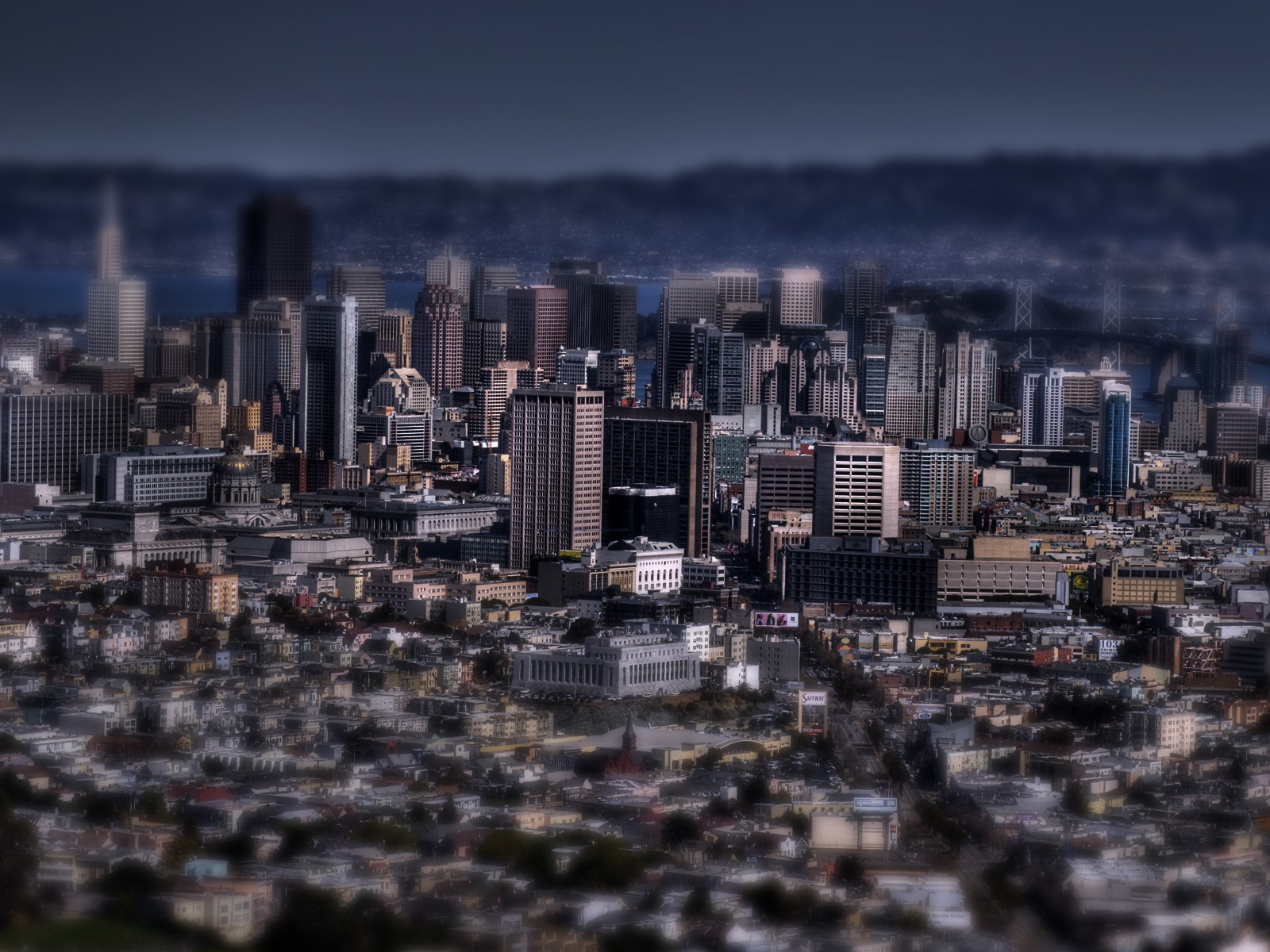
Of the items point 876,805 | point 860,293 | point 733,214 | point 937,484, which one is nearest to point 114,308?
point 733,214

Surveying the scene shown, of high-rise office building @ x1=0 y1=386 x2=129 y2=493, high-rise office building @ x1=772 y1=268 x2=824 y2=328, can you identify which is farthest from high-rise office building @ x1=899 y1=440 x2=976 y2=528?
high-rise office building @ x1=0 y1=386 x2=129 y2=493

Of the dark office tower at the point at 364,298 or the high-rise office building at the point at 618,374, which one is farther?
the dark office tower at the point at 364,298

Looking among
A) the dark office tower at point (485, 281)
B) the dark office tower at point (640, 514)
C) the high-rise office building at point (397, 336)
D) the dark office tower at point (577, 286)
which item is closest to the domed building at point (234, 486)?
the dark office tower at point (640, 514)

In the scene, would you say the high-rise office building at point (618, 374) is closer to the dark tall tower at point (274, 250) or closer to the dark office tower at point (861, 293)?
the dark office tower at point (861, 293)

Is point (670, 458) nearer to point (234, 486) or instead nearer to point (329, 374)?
point (234, 486)

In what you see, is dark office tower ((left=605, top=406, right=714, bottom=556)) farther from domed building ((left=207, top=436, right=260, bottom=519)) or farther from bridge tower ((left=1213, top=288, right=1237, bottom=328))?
bridge tower ((left=1213, top=288, right=1237, bottom=328))

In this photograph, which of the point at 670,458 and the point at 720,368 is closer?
the point at 670,458
